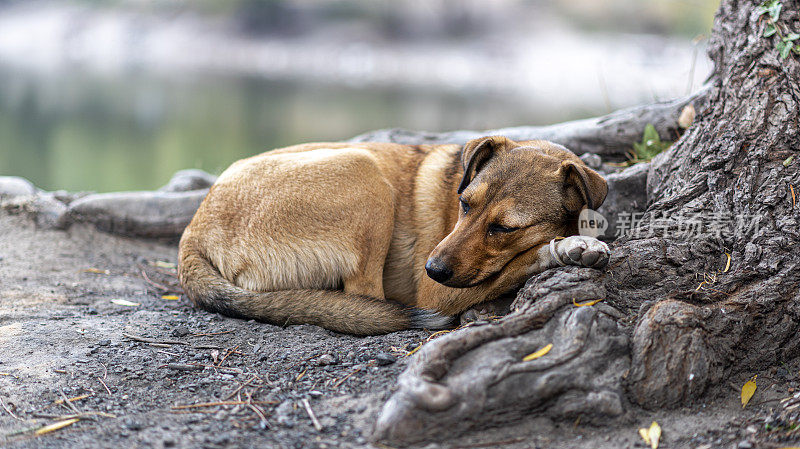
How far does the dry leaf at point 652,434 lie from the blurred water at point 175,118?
9795mm

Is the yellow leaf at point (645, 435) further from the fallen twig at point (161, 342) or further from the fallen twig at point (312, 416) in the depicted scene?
the fallen twig at point (161, 342)

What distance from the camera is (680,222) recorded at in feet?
13.4

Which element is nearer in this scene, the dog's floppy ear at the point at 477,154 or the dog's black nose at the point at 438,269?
the dog's black nose at the point at 438,269

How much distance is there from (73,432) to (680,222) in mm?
3683

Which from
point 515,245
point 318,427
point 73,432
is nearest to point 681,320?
point 515,245

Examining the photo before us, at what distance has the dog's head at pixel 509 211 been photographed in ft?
12.9

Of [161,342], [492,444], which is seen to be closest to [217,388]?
[161,342]

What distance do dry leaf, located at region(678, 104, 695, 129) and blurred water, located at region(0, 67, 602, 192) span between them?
5.92 metres

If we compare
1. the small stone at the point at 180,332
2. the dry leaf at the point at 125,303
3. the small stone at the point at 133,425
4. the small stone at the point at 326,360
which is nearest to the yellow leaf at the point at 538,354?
the small stone at the point at 326,360

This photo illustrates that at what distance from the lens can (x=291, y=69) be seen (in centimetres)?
3025

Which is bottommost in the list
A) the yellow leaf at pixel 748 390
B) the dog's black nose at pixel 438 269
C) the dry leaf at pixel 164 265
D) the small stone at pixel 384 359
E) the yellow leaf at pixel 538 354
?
the dry leaf at pixel 164 265

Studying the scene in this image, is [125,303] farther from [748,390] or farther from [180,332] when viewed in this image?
[748,390]

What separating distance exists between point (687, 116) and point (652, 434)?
411 centimetres

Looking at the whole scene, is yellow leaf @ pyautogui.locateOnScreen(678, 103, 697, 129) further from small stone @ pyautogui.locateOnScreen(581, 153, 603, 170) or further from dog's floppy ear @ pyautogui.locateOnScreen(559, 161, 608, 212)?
dog's floppy ear @ pyautogui.locateOnScreen(559, 161, 608, 212)
